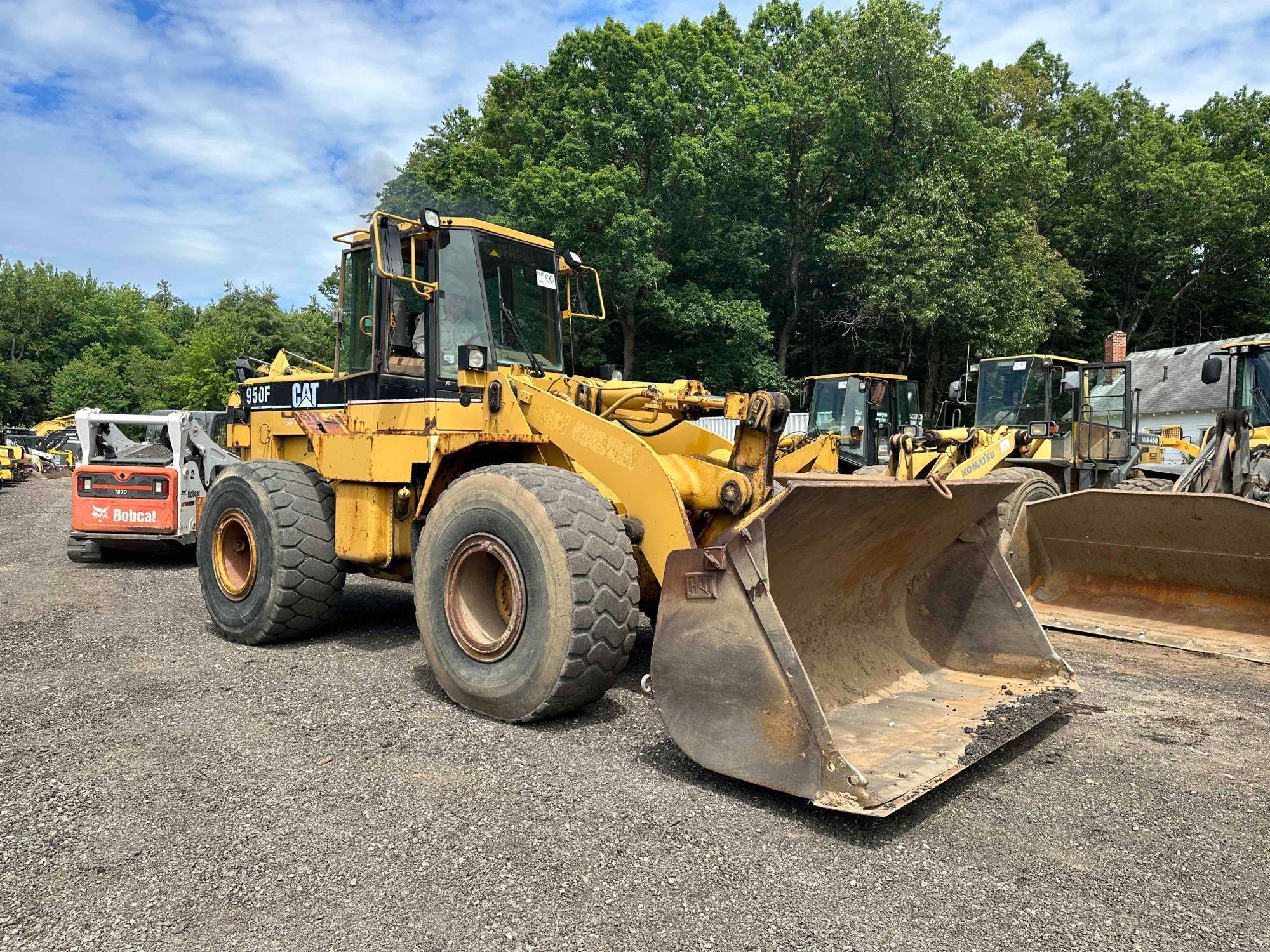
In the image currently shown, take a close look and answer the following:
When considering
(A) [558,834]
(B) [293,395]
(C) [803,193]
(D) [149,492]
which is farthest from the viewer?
(C) [803,193]

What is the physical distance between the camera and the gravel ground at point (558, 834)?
2.57 metres

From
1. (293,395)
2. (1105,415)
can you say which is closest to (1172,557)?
(1105,415)

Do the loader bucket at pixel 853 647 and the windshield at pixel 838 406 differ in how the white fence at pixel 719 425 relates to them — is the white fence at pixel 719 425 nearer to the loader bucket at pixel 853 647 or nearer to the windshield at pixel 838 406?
the loader bucket at pixel 853 647

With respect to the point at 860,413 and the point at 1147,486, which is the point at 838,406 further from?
the point at 1147,486

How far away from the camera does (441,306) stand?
5.52 metres

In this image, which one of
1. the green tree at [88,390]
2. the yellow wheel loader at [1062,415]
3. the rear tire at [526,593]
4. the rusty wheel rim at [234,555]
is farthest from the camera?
the green tree at [88,390]

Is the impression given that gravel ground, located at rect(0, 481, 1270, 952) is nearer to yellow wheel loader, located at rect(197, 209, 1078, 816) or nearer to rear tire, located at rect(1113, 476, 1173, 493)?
yellow wheel loader, located at rect(197, 209, 1078, 816)

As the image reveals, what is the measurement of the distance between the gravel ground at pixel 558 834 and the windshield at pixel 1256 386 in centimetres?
564

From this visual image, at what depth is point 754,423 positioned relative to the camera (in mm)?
4027

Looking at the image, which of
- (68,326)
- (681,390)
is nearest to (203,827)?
(681,390)

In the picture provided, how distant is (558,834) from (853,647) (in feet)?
6.72

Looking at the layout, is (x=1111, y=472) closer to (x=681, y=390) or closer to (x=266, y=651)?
(x=681, y=390)

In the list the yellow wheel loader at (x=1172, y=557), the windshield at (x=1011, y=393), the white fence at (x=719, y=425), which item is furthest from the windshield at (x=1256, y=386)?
the white fence at (x=719, y=425)

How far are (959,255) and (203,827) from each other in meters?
25.7
